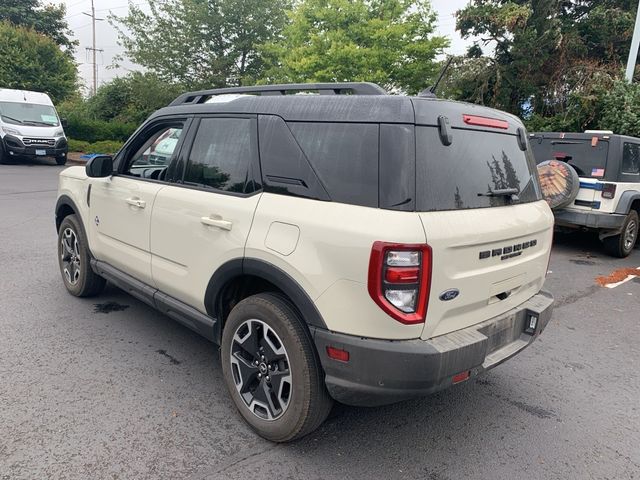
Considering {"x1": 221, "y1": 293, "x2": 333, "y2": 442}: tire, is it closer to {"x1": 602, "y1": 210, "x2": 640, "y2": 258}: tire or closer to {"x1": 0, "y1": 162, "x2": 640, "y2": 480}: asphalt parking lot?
{"x1": 0, "y1": 162, "x2": 640, "y2": 480}: asphalt parking lot

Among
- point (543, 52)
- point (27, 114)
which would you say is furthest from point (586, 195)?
point (27, 114)

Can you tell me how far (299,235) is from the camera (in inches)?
96.7

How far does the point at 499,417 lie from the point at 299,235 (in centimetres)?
179

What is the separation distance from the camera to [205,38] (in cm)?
2411

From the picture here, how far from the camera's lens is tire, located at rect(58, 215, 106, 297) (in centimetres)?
453

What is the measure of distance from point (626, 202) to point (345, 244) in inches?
266

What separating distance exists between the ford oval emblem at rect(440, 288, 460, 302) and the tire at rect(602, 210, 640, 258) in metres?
6.52

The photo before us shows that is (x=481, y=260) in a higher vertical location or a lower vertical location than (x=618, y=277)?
higher

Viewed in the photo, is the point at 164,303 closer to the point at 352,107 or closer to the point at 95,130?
the point at 352,107

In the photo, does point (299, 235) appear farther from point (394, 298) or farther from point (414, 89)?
point (414, 89)

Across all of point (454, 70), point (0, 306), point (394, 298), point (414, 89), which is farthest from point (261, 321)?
point (414, 89)

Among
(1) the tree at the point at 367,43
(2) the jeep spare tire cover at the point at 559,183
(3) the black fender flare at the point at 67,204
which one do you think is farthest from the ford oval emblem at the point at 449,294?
(1) the tree at the point at 367,43

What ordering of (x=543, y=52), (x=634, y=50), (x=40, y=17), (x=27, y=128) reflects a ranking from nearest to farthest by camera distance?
(x=634, y=50), (x=543, y=52), (x=27, y=128), (x=40, y=17)

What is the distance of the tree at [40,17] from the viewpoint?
31.5 m
